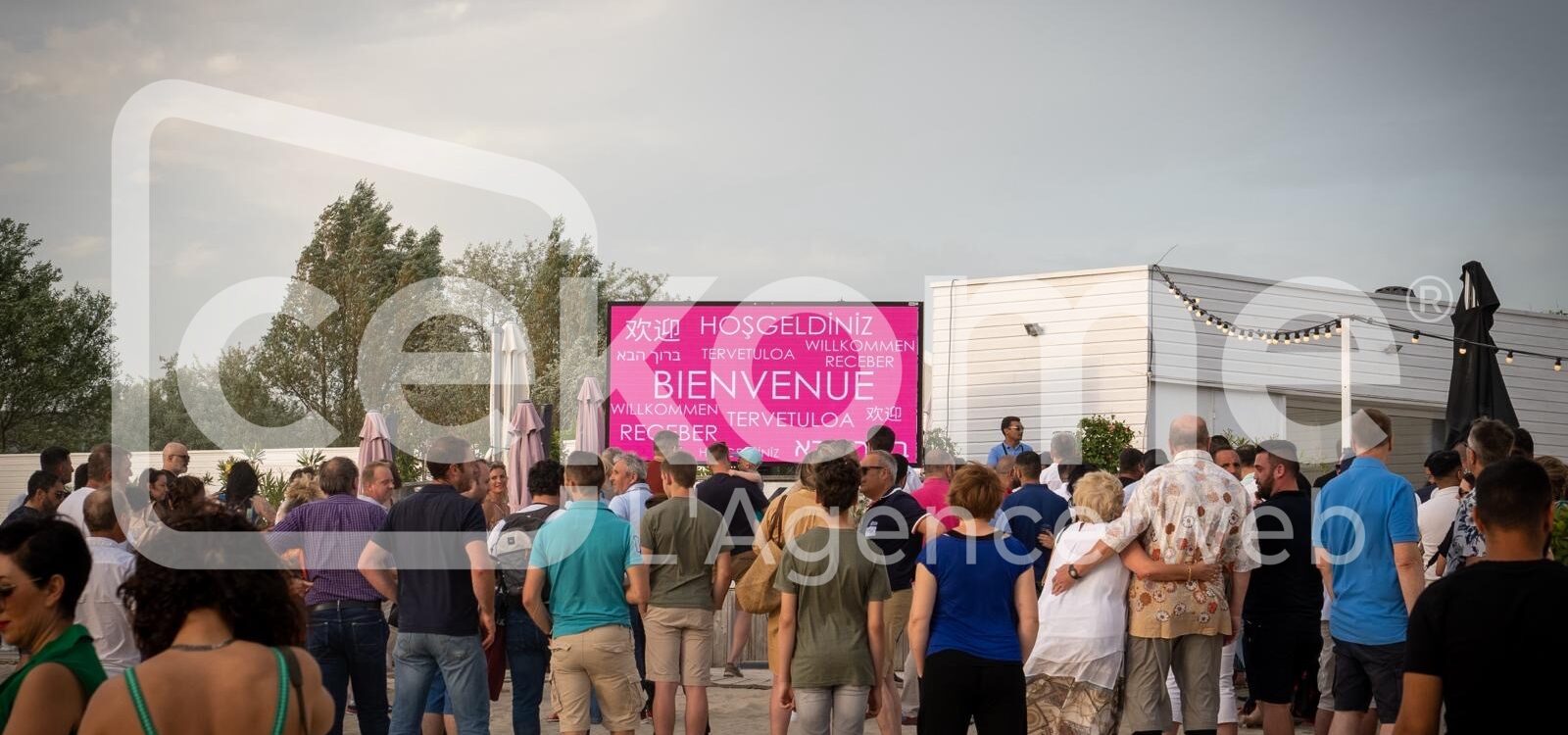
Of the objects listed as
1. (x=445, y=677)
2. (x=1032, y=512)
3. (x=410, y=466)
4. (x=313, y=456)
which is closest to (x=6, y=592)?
(x=445, y=677)

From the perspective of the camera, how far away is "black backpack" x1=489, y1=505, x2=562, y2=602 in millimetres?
7148

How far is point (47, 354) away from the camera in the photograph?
96.7 feet

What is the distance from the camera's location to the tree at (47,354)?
95.6ft

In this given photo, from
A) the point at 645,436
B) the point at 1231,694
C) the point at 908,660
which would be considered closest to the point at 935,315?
the point at 645,436

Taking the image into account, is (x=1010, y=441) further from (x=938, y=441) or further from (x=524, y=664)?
(x=938, y=441)

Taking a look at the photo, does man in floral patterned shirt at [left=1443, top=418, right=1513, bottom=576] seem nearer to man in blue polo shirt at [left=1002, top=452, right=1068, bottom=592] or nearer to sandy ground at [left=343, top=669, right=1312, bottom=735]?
man in blue polo shirt at [left=1002, top=452, right=1068, bottom=592]

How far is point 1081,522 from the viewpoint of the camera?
634 cm

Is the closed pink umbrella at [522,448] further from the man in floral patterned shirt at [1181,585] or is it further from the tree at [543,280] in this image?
the tree at [543,280]

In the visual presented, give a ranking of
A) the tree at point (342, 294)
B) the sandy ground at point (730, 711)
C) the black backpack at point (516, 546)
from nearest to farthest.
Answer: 1. the black backpack at point (516, 546)
2. the sandy ground at point (730, 711)
3. the tree at point (342, 294)

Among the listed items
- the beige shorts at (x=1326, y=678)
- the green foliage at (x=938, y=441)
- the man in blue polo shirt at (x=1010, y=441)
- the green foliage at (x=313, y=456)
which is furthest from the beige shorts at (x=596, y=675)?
the green foliage at (x=313, y=456)

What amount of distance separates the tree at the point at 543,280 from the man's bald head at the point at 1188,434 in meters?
25.7

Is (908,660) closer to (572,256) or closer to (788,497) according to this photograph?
(788,497)

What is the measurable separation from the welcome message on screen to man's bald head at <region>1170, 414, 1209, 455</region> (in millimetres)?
9913

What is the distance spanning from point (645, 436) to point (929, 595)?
1145 centimetres
